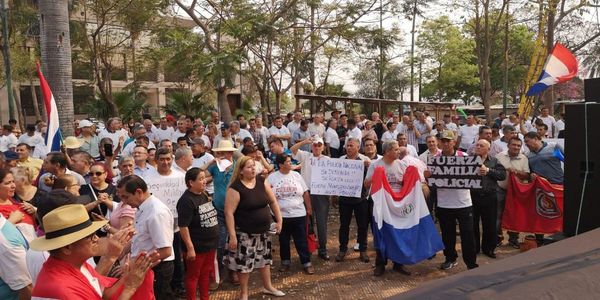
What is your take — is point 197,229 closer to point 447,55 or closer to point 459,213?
point 459,213

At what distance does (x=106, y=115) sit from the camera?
904 inches


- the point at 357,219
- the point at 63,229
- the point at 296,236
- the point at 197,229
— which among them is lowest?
the point at 296,236

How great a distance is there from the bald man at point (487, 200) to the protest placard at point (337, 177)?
1596 millimetres

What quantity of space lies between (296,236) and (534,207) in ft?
11.9

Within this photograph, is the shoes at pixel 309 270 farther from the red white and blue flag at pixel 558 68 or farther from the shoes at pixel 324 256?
the red white and blue flag at pixel 558 68

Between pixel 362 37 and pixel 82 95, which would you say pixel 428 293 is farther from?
pixel 82 95

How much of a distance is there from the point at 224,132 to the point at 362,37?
10147 mm

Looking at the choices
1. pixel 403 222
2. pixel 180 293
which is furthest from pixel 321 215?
pixel 180 293

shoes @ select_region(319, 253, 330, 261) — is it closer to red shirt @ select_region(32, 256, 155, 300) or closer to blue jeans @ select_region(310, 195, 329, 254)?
blue jeans @ select_region(310, 195, 329, 254)

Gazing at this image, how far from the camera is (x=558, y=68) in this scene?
869 cm

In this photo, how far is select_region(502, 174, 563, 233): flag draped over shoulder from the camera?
721 cm

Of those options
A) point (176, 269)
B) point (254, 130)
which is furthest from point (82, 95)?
point (176, 269)

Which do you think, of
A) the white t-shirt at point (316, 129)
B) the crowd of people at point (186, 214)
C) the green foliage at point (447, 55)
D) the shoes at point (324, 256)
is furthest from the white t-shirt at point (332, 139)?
the green foliage at point (447, 55)

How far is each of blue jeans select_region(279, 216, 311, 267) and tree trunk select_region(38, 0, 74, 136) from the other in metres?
4.92
